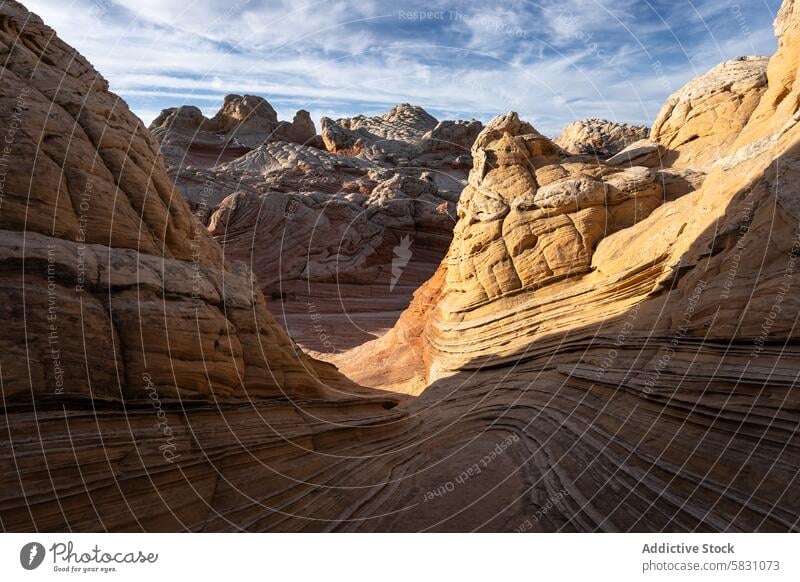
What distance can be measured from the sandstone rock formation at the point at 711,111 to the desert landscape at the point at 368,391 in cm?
219

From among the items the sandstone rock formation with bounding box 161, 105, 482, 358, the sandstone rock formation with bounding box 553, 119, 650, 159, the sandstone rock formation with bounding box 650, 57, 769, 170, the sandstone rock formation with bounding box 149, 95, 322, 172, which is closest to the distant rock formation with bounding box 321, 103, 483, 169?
the sandstone rock formation with bounding box 149, 95, 322, 172

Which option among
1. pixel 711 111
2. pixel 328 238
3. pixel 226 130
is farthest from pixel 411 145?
pixel 711 111

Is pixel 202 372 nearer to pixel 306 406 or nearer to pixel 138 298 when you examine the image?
pixel 138 298

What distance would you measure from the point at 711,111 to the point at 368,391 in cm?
1073

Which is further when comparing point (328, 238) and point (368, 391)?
point (328, 238)

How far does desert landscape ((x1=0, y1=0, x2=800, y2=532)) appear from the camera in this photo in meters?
4.71

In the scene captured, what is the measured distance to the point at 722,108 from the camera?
12.5 meters

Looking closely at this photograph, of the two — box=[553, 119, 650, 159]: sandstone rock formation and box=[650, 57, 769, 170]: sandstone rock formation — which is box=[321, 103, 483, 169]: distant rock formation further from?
box=[650, 57, 769, 170]: sandstone rock formation

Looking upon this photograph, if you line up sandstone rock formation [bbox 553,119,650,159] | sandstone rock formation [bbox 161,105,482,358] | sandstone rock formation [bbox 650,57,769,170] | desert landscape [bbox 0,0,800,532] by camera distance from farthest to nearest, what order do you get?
sandstone rock formation [bbox 553,119,650,159], sandstone rock formation [bbox 161,105,482,358], sandstone rock formation [bbox 650,57,769,170], desert landscape [bbox 0,0,800,532]

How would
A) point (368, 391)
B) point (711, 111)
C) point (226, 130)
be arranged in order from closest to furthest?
point (368, 391)
point (711, 111)
point (226, 130)

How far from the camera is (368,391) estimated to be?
31.3 ft

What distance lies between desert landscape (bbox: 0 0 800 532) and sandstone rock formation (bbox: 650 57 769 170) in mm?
2192

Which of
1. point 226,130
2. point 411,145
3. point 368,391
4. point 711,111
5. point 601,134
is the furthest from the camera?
point 411,145

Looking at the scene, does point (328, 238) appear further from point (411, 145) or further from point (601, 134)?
point (411, 145)
